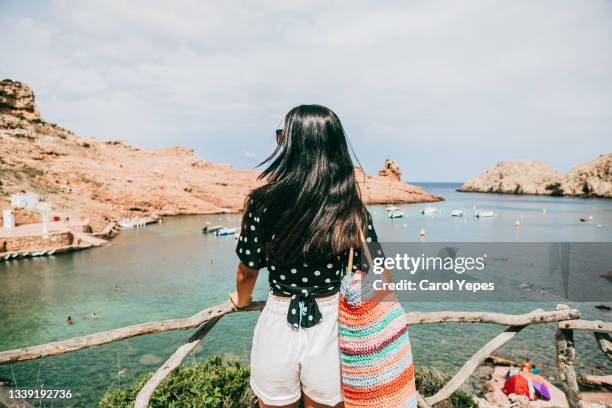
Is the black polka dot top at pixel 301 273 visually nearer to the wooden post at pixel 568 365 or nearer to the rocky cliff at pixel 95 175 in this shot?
the wooden post at pixel 568 365

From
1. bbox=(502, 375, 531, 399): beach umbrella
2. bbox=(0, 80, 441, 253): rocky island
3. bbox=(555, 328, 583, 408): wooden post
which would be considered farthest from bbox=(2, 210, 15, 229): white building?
bbox=(555, 328, 583, 408): wooden post

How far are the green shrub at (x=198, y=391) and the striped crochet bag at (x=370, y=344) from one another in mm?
2444

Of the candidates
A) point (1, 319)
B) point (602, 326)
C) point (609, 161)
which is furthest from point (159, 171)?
point (609, 161)

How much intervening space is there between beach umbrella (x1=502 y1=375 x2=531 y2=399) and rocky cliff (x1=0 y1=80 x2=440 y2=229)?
39.7 meters

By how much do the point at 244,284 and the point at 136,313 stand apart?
54.7ft


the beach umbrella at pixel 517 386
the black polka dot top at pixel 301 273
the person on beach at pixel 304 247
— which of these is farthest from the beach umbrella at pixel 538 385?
the black polka dot top at pixel 301 273


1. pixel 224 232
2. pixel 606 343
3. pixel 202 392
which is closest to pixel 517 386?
→ pixel 606 343

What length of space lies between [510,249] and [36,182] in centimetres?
4969

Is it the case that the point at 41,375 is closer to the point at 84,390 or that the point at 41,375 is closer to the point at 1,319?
the point at 84,390

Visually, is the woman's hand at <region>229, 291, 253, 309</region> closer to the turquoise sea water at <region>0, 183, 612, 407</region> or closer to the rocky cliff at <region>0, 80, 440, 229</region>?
the turquoise sea water at <region>0, 183, 612, 407</region>

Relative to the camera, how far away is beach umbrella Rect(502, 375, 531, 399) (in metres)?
8.13

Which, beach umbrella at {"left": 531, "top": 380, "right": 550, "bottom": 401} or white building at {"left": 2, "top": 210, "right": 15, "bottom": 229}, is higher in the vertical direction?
white building at {"left": 2, "top": 210, "right": 15, "bottom": 229}

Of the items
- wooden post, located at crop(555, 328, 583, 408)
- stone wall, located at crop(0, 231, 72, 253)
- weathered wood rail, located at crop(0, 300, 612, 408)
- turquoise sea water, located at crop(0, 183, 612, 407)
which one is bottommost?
turquoise sea water, located at crop(0, 183, 612, 407)

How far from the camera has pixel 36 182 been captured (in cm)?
4216
